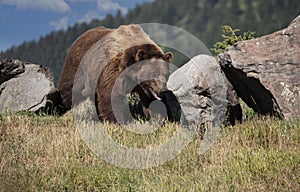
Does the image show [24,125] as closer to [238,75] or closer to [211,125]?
[211,125]

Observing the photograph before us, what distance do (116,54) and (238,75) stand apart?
2321 mm

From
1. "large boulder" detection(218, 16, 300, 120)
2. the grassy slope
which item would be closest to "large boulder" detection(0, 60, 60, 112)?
the grassy slope

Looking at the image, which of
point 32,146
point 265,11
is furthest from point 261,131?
point 265,11

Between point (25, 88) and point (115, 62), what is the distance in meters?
2.91

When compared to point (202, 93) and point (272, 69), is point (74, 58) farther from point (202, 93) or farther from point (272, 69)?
point (272, 69)

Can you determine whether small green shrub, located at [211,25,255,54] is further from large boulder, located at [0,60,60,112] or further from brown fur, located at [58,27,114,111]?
large boulder, located at [0,60,60,112]

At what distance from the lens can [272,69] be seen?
6.20 metres

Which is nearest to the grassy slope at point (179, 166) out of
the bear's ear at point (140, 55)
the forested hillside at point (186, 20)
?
the bear's ear at point (140, 55)

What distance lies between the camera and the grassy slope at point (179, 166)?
3.95 meters

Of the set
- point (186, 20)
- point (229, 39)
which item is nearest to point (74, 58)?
point (229, 39)

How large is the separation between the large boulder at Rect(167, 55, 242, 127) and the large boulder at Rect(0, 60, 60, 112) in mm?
3627

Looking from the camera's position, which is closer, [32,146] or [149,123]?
[32,146]

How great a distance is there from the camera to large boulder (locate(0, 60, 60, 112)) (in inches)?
357

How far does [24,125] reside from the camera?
6.80 m
